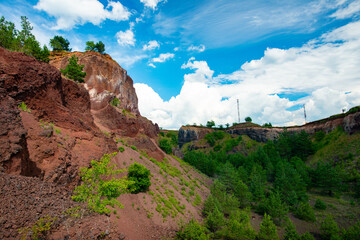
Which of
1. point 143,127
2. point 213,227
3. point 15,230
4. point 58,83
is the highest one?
point 58,83

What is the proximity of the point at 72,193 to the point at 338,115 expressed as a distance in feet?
313

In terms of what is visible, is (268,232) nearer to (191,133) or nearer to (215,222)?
(215,222)

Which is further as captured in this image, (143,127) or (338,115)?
(338,115)

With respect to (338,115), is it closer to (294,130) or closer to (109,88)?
(294,130)

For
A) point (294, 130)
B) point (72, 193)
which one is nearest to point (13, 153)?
point (72, 193)

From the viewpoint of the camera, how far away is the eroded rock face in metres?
43.7

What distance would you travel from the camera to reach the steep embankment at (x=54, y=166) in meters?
9.52

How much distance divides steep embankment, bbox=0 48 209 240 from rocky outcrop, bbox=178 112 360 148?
66.4m

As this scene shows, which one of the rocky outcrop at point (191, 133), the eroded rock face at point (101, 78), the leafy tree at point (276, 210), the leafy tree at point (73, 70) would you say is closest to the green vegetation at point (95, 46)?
the eroded rock face at point (101, 78)

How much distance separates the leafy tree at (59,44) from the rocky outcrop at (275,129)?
79.7 meters

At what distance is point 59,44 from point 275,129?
112 m

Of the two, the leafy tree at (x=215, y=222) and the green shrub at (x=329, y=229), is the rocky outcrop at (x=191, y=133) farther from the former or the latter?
the leafy tree at (x=215, y=222)

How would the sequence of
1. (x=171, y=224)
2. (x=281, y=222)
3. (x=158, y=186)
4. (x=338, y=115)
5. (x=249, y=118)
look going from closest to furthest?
1. (x=171, y=224)
2. (x=158, y=186)
3. (x=281, y=222)
4. (x=338, y=115)
5. (x=249, y=118)

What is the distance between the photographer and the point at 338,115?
7212 centimetres
